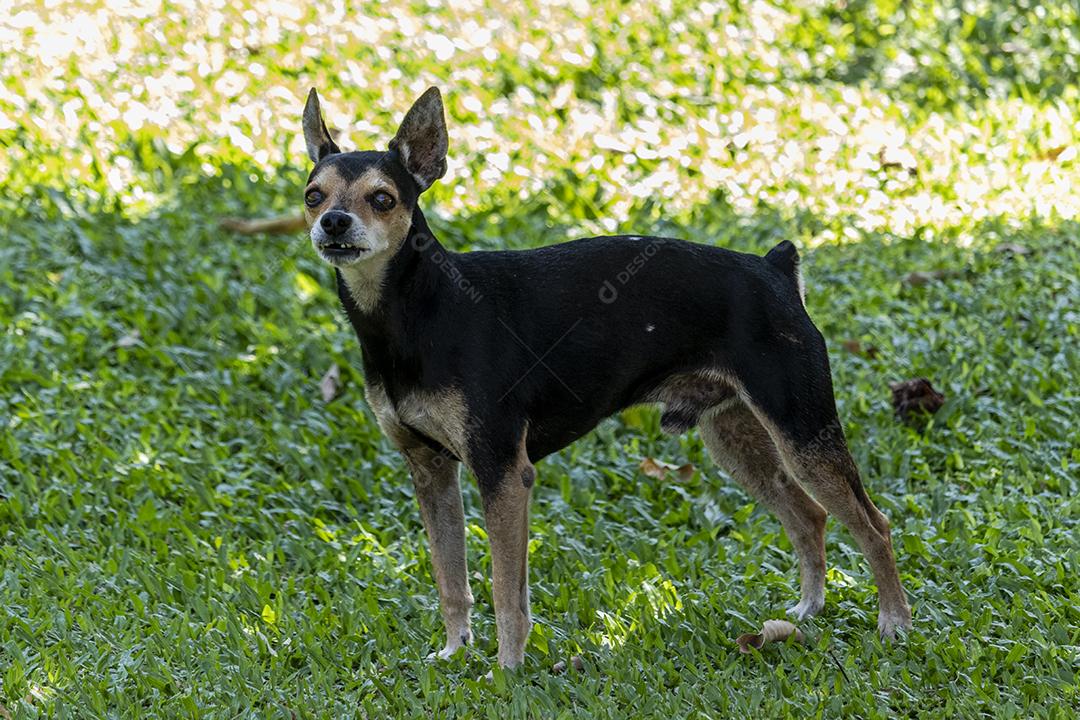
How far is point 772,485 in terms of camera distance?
6.21 metres

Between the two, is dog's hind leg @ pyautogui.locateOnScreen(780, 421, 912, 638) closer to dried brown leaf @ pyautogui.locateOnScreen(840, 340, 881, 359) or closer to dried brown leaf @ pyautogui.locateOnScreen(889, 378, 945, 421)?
dried brown leaf @ pyautogui.locateOnScreen(889, 378, 945, 421)

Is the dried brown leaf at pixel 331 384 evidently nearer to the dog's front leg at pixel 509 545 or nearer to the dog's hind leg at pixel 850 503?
the dog's front leg at pixel 509 545

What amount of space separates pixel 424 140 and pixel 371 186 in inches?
14.9

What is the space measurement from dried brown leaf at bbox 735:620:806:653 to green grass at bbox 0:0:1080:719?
0.09 m

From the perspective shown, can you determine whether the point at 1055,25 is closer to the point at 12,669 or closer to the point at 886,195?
the point at 886,195

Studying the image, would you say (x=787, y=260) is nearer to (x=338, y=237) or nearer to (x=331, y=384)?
(x=338, y=237)

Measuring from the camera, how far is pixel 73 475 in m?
7.34

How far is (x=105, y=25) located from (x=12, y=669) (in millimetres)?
7222

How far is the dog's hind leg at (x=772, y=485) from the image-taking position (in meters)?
6.12

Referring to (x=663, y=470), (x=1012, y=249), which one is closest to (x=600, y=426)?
(x=663, y=470)

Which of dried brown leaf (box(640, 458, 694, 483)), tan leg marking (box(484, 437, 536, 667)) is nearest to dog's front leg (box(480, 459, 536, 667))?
tan leg marking (box(484, 437, 536, 667))

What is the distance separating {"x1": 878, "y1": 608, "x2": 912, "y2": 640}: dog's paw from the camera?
18.9ft

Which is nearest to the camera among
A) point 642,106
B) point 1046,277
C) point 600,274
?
point 600,274

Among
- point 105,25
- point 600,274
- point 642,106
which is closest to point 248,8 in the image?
point 105,25
